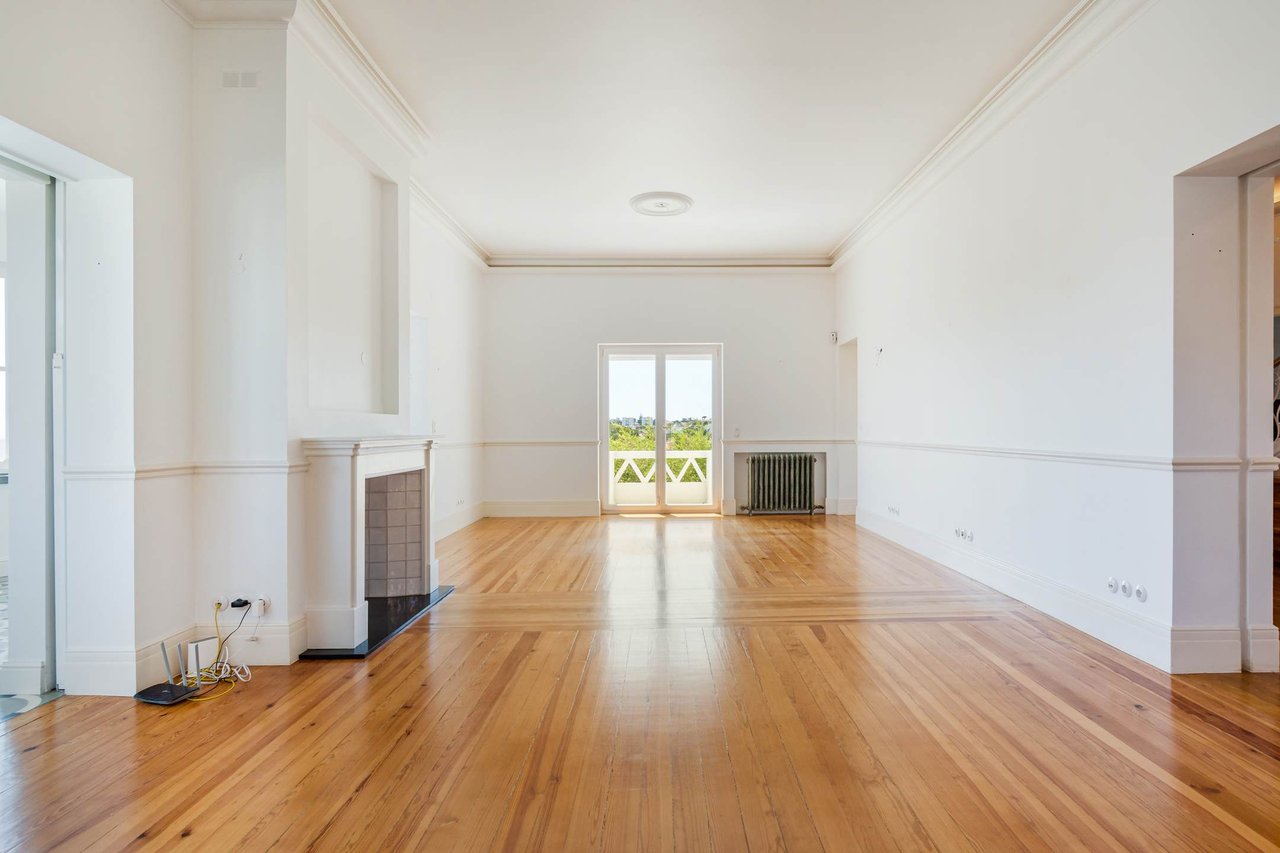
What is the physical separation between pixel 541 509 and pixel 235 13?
5.91 metres

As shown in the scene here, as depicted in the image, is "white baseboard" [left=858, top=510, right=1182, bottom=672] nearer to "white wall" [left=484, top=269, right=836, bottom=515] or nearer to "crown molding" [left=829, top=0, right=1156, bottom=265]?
"crown molding" [left=829, top=0, right=1156, bottom=265]

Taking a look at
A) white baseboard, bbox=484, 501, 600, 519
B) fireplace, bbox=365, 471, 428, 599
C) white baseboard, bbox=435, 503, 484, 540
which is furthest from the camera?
white baseboard, bbox=484, 501, 600, 519

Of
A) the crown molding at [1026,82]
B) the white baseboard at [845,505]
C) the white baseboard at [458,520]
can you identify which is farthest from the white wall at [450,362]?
the white baseboard at [845,505]

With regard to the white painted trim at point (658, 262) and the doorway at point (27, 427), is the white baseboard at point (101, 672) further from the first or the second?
the white painted trim at point (658, 262)

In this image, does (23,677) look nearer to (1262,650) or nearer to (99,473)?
(99,473)

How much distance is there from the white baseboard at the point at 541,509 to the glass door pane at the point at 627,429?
13.8 inches

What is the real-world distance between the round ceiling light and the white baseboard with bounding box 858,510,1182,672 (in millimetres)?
3630

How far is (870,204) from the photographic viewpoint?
19.7 ft

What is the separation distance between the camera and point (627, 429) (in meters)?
8.16

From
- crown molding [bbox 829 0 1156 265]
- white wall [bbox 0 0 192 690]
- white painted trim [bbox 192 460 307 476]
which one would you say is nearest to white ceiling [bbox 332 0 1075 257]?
crown molding [bbox 829 0 1156 265]

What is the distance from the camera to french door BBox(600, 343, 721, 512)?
815cm

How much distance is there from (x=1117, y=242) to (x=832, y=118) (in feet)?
6.35

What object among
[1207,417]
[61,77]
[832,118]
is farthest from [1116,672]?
[61,77]

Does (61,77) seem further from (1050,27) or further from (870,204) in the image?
(870,204)
